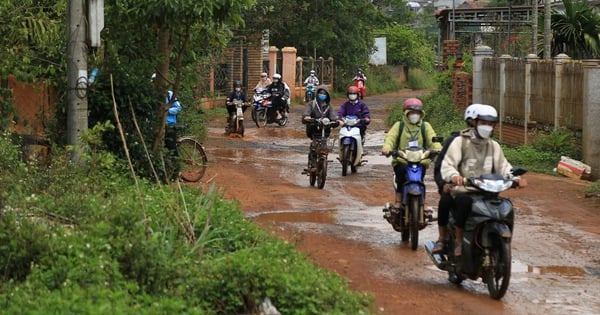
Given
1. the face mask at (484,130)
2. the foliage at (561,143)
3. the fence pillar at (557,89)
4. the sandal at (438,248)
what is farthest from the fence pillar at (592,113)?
the face mask at (484,130)

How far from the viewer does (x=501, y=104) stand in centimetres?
2405

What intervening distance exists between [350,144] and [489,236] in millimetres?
9214


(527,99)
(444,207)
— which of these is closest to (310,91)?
(527,99)

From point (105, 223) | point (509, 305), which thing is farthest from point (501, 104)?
point (105, 223)

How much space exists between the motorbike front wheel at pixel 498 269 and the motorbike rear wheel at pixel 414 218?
200cm

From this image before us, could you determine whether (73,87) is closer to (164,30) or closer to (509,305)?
(164,30)

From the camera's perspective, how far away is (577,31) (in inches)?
1106

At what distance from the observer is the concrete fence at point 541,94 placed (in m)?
18.5

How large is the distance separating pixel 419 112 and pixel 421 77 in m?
53.5

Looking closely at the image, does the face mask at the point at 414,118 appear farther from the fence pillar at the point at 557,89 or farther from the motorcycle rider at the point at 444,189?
the fence pillar at the point at 557,89

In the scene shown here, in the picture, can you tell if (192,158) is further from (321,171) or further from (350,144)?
(350,144)

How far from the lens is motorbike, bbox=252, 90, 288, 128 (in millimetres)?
30938

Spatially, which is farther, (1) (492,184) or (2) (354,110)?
(2) (354,110)

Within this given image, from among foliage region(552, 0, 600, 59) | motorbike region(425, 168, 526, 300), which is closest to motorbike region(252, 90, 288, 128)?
foliage region(552, 0, 600, 59)
